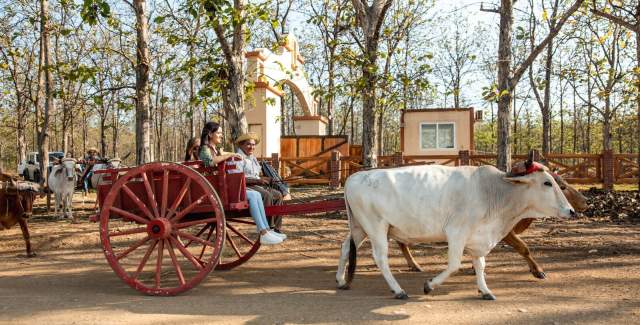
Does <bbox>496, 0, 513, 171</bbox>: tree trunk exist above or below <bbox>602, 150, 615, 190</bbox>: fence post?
above

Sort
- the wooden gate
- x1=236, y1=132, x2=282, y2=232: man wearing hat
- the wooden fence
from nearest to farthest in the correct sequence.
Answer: x1=236, y1=132, x2=282, y2=232: man wearing hat → the wooden fence → the wooden gate

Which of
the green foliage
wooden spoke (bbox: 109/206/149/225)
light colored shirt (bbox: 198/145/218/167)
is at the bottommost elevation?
wooden spoke (bbox: 109/206/149/225)

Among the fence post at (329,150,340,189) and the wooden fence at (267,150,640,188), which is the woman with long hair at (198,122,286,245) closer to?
the wooden fence at (267,150,640,188)

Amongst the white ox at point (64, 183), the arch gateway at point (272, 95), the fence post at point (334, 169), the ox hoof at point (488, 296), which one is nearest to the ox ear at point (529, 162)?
the ox hoof at point (488, 296)

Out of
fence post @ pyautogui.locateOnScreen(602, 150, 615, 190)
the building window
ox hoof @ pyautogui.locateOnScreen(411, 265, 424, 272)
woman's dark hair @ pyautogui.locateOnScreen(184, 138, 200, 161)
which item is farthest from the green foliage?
the building window

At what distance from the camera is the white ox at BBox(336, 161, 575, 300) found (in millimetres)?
5184

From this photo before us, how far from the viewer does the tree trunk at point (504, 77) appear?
9.89 meters

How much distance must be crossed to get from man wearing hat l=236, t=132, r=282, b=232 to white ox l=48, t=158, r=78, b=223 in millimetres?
7814

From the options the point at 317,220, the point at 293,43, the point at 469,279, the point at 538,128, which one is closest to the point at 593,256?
the point at 469,279

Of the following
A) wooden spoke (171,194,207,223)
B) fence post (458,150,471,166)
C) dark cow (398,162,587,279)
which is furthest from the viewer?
fence post (458,150,471,166)

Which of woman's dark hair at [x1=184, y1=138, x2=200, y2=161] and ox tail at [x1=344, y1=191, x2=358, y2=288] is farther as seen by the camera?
woman's dark hair at [x1=184, y1=138, x2=200, y2=161]

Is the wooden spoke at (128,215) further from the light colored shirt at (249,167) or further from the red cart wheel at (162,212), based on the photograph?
the light colored shirt at (249,167)

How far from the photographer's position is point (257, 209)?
5941 mm

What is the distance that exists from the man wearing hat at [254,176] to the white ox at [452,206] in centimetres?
129
